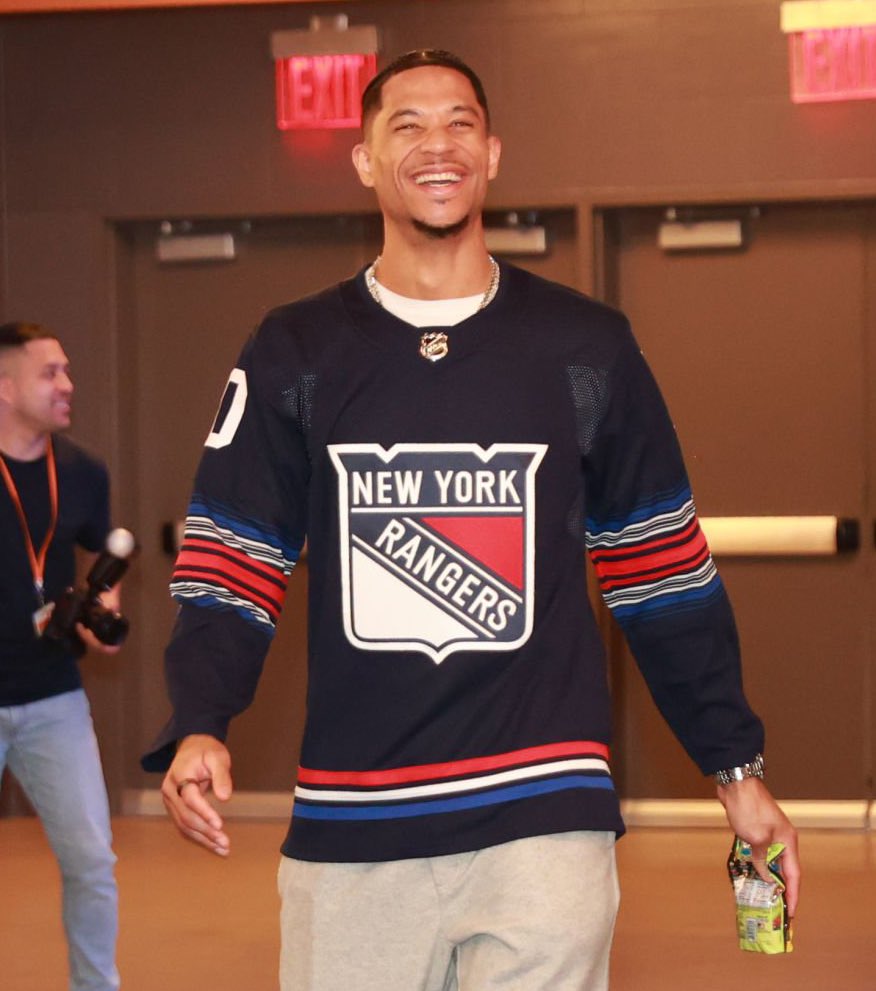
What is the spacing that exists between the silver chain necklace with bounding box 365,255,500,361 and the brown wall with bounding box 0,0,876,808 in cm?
445

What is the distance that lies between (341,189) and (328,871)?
5106 mm

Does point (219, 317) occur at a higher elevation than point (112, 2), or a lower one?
lower

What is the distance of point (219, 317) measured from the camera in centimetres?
759

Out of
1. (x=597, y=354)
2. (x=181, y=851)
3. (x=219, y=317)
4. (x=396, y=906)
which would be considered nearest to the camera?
(x=396, y=906)

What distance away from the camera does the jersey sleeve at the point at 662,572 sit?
8.57 feet

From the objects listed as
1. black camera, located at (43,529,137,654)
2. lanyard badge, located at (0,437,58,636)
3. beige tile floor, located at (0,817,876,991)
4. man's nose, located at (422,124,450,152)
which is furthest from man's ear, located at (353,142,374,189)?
beige tile floor, located at (0,817,876,991)

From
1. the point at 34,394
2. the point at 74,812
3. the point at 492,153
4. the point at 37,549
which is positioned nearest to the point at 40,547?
the point at 37,549

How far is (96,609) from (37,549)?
261 mm

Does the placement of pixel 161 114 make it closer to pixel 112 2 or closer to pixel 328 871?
pixel 112 2

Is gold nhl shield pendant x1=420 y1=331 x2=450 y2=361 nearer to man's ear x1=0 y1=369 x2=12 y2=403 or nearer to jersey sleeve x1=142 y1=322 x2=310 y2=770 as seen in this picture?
jersey sleeve x1=142 y1=322 x2=310 y2=770

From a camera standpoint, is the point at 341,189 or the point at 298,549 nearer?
the point at 298,549

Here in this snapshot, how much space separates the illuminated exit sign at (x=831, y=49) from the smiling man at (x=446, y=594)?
4504 mm

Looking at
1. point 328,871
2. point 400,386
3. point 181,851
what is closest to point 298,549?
point 400,386

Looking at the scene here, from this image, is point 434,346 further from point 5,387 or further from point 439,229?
point 5,387
